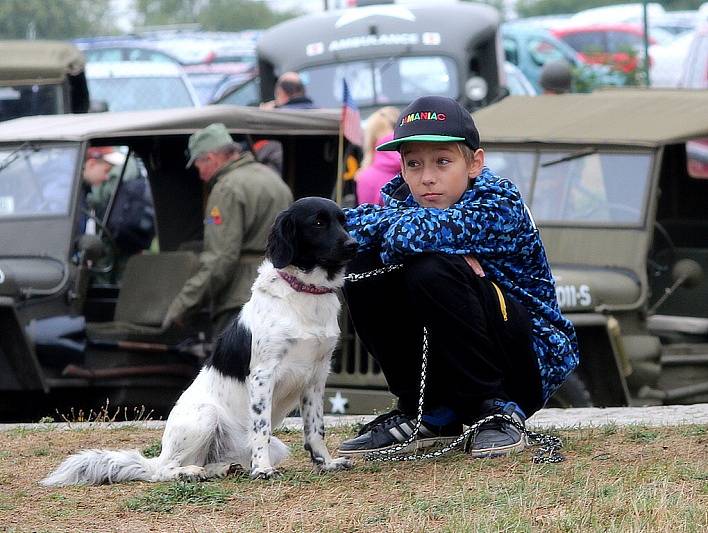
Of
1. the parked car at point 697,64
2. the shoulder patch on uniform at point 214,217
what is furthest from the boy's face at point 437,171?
the parked car at point 697,64

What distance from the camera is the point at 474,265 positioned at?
17.6 feet

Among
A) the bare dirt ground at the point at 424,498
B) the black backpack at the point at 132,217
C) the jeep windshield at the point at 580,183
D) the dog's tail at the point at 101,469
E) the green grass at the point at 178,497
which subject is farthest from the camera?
the black backpack at the point at 132,217

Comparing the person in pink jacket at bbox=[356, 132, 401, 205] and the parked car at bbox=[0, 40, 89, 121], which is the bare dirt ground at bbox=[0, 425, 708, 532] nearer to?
the person in pink jacket at bbox=[356, 132, 401, 205]

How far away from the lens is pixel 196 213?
35.8 ft

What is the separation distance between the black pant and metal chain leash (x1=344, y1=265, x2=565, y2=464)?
1.1 inches

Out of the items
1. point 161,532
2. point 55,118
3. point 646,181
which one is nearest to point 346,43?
point 55,118

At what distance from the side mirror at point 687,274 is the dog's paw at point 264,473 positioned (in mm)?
4568

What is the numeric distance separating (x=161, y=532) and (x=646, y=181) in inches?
209

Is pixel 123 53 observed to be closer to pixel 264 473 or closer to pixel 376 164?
pixel 376 164

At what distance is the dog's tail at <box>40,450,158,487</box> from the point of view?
528 centimetres

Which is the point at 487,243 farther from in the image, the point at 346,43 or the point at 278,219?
the point at 346,43

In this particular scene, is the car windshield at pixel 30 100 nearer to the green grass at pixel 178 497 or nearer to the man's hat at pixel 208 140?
the man's hat at pixel 208 140

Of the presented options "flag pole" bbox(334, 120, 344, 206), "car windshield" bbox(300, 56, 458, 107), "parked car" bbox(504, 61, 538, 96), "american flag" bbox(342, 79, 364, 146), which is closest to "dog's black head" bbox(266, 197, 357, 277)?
"flag pole" bbox(334, 120, 344, 206)

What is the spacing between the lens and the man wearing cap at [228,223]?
9.45 metres
